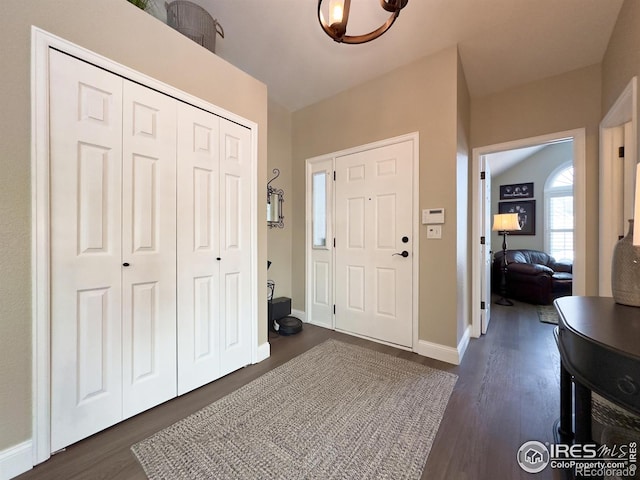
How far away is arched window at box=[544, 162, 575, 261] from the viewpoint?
5684 millimetres

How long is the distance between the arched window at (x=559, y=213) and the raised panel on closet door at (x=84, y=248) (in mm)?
7562

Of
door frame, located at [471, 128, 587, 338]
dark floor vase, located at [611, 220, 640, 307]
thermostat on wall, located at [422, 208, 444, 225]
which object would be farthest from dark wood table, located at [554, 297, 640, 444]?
door frame, located at [471, 128, 587, 338]

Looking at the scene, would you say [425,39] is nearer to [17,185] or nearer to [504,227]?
[17,185]

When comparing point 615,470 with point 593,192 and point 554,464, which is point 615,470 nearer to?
point 554,464

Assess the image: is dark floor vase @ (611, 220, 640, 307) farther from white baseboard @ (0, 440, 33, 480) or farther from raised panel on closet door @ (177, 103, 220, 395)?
white baseboard @ (0, 440, 33, 480)

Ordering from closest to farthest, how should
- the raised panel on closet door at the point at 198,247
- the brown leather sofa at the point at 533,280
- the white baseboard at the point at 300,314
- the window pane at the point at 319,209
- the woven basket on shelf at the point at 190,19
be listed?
1. the raised panel on closet door at the point at 198,247
2. the woven basket on shelf at the point at 190,19
3. the window pane at the point at 319,209
4. the white baseboard at the point at 300,314
5. the brown leather sofa at the point at 533,280

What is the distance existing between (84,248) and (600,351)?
7.35 feet

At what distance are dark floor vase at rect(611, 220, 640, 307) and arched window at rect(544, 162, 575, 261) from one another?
5.75m

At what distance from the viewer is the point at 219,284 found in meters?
2.03

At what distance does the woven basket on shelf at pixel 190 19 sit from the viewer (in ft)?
6.35

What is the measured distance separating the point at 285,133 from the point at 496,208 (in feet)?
19.1

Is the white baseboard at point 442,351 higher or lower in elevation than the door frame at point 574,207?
lower

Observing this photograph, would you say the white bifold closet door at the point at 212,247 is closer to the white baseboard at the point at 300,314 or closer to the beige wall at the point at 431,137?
the white baseboard at the point at 300,314

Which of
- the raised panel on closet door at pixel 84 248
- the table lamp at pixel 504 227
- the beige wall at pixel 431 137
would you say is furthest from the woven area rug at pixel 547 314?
the raised panel on closet door at pixel 84 248
